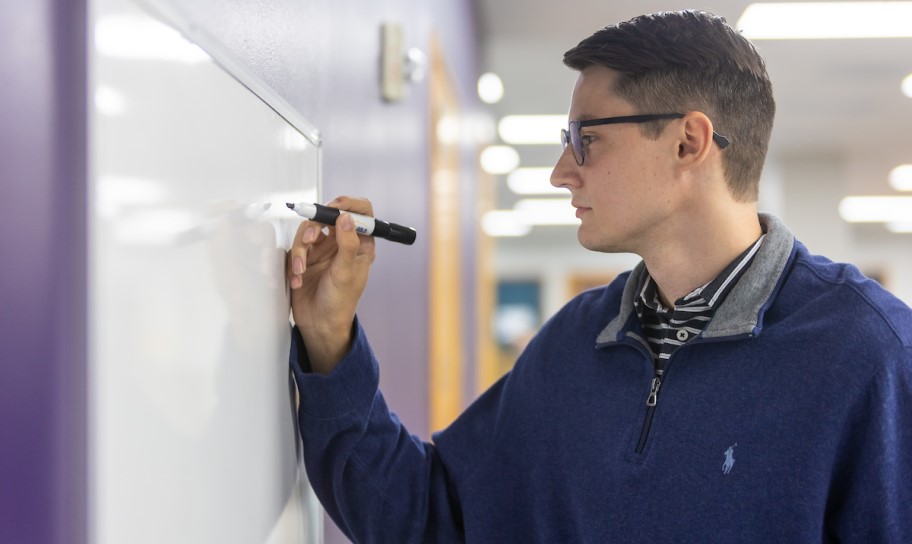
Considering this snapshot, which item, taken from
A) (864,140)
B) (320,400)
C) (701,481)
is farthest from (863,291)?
(864,140)

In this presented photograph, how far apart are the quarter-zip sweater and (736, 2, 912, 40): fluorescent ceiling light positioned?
3.24 metres

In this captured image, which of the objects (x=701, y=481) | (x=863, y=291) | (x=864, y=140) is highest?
(x=864, y=140)

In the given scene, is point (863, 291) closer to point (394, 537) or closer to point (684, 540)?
point (684, 540)

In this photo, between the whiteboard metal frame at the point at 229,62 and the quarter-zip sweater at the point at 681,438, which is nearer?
the whiteboard metal frame at the point at 229,62

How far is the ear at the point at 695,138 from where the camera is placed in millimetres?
1350

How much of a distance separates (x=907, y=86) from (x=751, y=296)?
539cm

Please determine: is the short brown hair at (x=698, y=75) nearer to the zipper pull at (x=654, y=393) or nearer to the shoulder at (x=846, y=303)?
the shoulder at (x=846, y=303)

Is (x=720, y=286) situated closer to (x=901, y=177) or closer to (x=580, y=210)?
(x=580, y=210)

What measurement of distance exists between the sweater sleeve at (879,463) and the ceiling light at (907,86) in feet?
17.1

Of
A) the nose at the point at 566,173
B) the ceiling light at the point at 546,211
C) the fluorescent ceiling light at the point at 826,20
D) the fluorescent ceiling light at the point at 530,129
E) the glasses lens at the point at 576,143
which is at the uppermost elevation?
the fluorescent ceiling light at the point at 826,20

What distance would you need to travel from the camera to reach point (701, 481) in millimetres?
1174

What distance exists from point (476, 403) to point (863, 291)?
59cm

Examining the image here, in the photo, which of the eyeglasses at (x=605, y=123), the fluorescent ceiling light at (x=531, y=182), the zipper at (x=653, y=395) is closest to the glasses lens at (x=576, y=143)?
the eyeglasses at (x=605, y=123)

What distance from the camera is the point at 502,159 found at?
25.6ft
